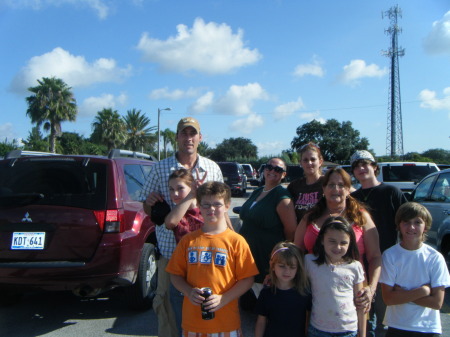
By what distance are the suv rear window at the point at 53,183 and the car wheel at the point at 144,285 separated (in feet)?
2.76

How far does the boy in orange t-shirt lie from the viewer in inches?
94.8

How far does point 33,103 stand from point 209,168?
37861mm

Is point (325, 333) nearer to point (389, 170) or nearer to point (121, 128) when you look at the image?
point (389, 170)

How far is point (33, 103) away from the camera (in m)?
36.2

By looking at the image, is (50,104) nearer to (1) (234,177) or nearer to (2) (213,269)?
(1) (234,177)

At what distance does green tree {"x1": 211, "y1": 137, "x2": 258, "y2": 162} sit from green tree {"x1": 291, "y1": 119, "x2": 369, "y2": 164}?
825 inches

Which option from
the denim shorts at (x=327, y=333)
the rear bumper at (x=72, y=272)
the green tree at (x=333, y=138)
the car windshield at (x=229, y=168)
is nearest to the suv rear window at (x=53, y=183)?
the rear bumper at (x=72, y=272)

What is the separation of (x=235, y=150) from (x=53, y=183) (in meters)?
78.6

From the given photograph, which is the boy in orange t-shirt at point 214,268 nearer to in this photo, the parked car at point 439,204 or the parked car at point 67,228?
the parked car at point 67,228

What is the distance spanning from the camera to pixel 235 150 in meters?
82.3

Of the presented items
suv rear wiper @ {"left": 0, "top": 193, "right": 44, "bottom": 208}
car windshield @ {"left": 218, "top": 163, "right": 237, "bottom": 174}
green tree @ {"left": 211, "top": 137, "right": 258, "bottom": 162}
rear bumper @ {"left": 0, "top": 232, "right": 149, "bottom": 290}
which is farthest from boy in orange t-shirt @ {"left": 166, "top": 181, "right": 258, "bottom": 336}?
green tree @ {"left": 211, "top": 137, "right": 258, "bottom": 162}

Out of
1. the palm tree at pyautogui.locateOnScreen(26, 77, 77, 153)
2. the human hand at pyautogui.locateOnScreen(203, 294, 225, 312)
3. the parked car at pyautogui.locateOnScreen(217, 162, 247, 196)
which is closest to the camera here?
the human hand at pyautogui.locateOnScreen(203, 294, 225, 312)

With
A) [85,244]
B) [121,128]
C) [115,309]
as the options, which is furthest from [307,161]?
[121,128]

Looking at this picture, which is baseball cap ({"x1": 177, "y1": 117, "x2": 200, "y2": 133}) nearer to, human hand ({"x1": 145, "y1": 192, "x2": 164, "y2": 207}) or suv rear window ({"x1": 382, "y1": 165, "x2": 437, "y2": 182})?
human hand ({"x1": 145, "y1": 192, "x2": 164, "y2": 207})
